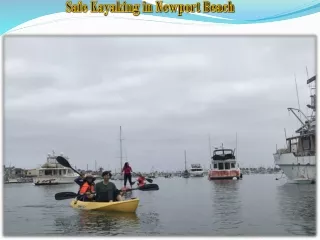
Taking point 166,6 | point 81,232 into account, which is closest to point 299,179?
Answer: point 81,232

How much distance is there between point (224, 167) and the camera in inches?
2245

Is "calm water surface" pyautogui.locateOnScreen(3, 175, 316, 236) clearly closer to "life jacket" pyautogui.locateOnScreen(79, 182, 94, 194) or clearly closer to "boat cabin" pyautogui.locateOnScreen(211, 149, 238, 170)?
"life jacket" pyautogui.locateOnScreen(79, 182, 94, 194)

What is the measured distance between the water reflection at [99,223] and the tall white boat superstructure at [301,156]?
20484mm

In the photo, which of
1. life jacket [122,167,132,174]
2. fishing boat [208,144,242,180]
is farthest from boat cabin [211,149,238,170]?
life jacket [122,167,132,174]

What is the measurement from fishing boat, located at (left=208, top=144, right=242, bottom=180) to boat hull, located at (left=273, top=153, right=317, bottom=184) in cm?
1435

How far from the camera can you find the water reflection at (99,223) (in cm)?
1361

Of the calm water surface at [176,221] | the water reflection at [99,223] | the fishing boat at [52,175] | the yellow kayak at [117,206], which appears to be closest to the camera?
the calm water surface at [176,221]

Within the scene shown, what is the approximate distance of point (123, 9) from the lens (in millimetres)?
10359

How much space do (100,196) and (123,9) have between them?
875 centimetres

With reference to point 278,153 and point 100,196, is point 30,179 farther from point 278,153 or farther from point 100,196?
point 100,196

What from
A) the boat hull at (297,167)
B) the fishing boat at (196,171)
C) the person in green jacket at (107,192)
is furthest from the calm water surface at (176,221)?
the fishing boat at (196,171)

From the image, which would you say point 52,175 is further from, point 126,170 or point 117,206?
point 117,206

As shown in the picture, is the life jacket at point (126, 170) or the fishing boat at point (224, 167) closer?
the life jacket at point (126, 170)

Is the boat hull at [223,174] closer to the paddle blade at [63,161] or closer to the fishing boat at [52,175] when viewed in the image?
the fishing boat at [52,175]
